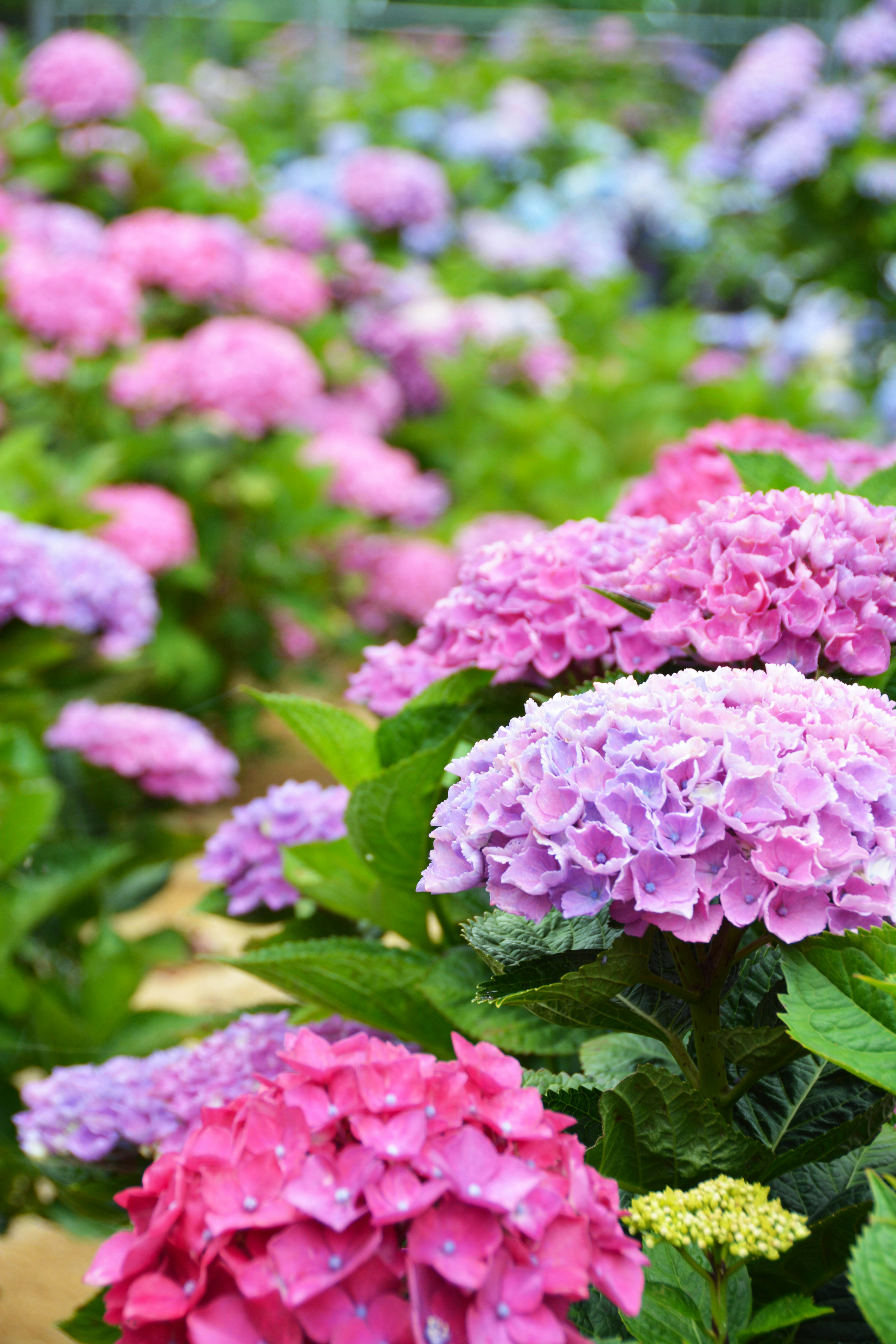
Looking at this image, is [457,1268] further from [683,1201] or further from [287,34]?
[287,34]

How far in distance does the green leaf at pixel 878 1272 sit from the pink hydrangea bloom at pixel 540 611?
0.47m

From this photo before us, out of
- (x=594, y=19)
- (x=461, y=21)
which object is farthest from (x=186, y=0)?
(x=594, y=19)

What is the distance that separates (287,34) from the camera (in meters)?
8.73

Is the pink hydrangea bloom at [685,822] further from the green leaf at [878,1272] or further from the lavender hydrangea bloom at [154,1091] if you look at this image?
the lavender hydrangea bloom at [154,1091]

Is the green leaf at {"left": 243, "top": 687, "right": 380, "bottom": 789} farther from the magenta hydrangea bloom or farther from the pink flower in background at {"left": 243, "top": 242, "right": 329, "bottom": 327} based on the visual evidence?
the pink flower in background at {"left": 243, "top": 242, "right": 329, "bottom": 327}

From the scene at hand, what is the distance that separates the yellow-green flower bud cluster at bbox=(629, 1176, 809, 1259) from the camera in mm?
742

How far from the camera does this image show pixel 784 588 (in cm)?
101

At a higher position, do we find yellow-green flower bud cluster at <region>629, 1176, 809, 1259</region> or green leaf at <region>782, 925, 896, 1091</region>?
green leaf at <region>782, 925, 896, 1091</region>

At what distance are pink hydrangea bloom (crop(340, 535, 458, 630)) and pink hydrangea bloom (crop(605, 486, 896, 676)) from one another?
252 centimetres

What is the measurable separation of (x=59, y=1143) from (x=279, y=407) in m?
2.40

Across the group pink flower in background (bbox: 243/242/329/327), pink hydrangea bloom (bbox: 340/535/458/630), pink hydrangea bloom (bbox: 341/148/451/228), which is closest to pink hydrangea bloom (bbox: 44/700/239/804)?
pink hydrangea bloom (bbox: 340/535/458/630)

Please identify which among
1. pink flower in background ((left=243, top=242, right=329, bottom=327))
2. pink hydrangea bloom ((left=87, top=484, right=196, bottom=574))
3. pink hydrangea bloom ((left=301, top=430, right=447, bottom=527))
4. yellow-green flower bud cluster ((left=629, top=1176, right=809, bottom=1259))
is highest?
yellow-green flower bud cluster ((left=629, top=1176, right=809, bottom=1259))

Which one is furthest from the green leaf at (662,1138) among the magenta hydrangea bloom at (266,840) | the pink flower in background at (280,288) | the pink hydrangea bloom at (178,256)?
the pink flower in background at (280,288)

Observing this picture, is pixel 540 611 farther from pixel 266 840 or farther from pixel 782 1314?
pixel 782 1314
